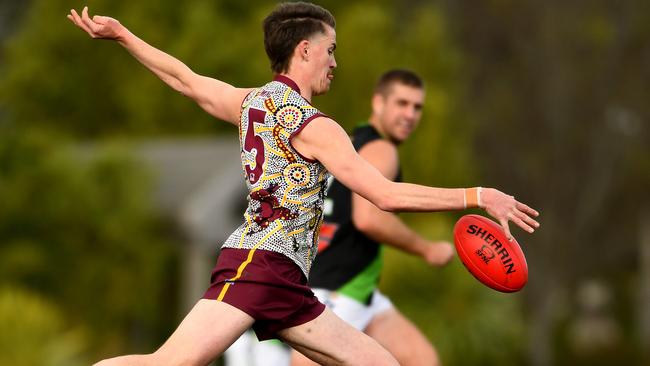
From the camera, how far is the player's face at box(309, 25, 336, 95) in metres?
6.20

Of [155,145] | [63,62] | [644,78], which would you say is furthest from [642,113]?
[63,62]

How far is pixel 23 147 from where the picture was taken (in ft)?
63.1

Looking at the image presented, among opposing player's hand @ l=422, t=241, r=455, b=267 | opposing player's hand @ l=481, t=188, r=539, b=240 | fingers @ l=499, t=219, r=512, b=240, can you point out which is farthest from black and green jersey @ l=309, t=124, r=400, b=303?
opposing player's hand @ l=481, t=188, r=539, b=240

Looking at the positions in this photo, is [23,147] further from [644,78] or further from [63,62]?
[644,78]

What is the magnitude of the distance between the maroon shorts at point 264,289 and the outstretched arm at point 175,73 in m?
0.75

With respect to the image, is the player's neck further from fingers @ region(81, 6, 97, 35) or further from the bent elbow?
fingers @ region(81, 6, 97, 35)

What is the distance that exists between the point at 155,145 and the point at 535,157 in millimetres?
9314

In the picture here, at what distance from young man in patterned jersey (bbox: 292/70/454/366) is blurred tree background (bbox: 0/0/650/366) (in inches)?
462

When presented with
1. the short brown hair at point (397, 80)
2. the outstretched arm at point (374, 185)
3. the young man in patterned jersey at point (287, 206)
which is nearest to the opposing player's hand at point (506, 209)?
the outstretched arm at point (374, 185)

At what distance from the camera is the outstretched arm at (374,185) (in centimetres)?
575

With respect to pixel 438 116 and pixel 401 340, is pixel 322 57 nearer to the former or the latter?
pixel 401 340

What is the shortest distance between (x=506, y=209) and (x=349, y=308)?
2691 mm

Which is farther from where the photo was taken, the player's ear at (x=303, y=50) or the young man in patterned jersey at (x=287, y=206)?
the player's ear at (x=303, y=50)

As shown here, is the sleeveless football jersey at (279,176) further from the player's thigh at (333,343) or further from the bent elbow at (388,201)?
the bent elbow at (388,201)
